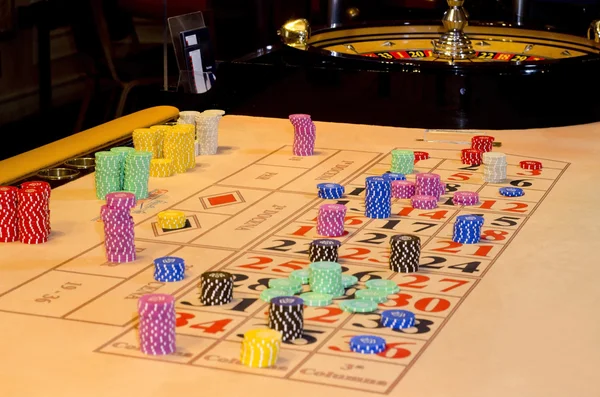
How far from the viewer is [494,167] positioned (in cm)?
406

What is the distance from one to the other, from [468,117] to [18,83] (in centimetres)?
188

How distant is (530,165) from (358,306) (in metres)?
1.76

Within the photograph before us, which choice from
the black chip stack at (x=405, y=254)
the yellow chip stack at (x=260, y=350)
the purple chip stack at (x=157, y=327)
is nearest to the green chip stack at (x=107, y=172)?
the black chip stack at (x=405, y=254)

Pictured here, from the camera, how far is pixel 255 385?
7.51 ft

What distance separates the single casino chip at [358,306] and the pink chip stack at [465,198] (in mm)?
1103

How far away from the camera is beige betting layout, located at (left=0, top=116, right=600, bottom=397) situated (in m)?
2.34

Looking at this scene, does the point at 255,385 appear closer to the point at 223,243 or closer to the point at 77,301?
the point at 77,301

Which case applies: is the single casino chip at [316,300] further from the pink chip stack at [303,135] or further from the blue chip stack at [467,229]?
the pink chip stack at [303,135]

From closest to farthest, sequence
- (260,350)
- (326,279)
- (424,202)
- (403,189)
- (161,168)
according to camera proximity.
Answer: (260,350) < (326,279) < (424,202) < (403,189) < (161,168)

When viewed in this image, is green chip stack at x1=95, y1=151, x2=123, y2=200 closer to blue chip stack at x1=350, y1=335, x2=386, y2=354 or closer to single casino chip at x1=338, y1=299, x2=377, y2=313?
single casino chip at x1=338, y1=299, x2=377, y2=313

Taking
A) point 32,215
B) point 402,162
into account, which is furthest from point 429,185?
point 32,215

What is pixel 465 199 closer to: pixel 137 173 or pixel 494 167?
pixel 494 167

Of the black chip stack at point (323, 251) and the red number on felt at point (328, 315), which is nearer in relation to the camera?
the red number on felt at point (328, 315)

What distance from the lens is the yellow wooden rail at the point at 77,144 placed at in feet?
12.7
